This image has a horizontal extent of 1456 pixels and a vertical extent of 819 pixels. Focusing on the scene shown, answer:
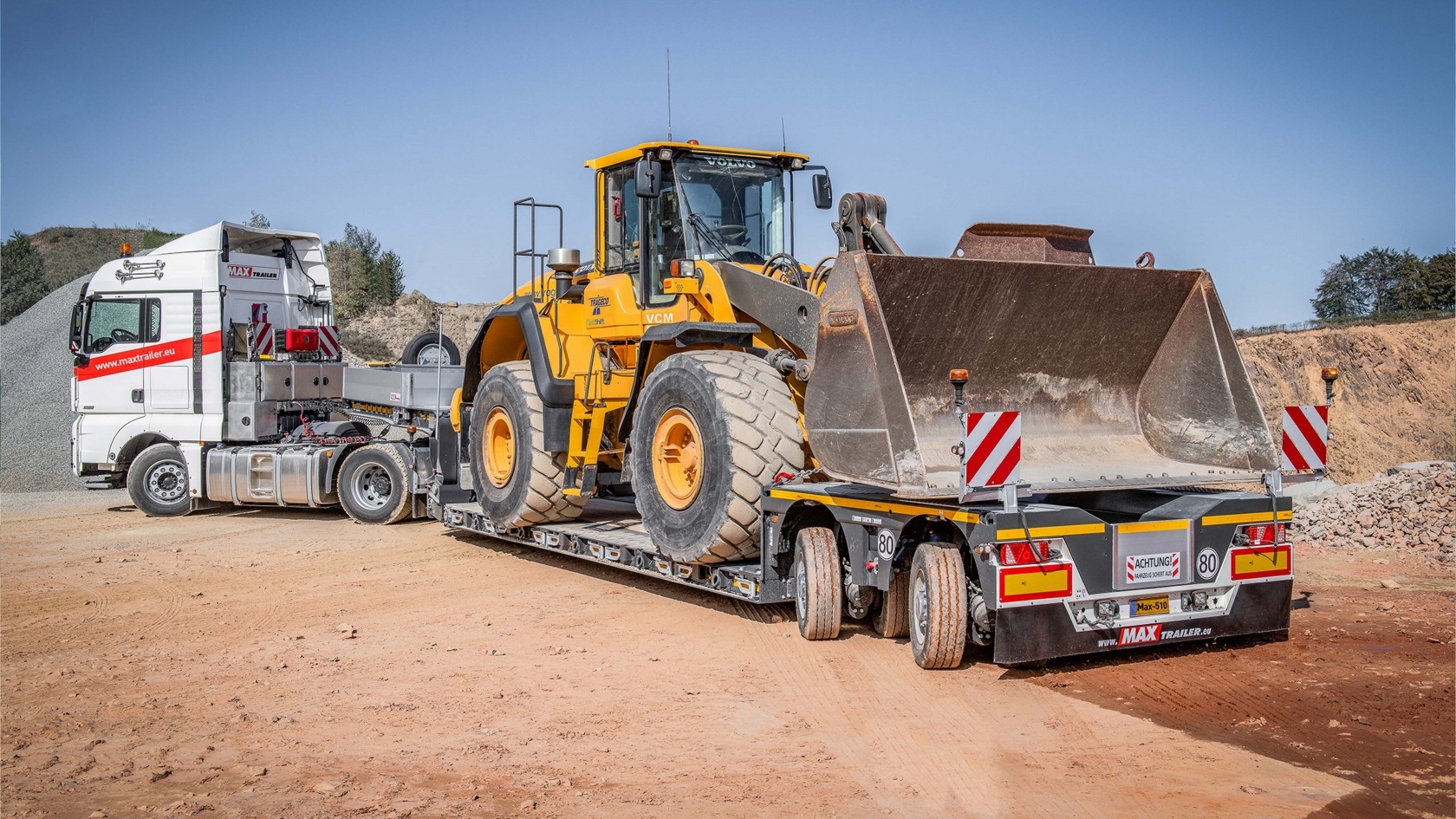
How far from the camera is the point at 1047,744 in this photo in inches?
222

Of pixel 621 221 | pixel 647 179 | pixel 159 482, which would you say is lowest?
pixel 159 482

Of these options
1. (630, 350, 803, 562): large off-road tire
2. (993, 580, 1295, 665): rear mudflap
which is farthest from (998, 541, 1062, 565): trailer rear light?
(630, 350, 803, 562): large off-road tire

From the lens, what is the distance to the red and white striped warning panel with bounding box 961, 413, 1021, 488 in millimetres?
6414

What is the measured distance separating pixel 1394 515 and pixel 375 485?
1140cm

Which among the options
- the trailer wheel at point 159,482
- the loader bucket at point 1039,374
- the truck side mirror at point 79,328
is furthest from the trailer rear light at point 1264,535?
the truck side mirror at point 79,328

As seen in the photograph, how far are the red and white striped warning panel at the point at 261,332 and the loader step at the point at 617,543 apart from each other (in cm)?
488

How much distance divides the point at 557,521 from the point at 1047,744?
6.39 meters

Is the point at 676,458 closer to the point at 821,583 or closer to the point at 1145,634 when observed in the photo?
the point at 821,583

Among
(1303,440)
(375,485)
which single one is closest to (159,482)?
(375,485)

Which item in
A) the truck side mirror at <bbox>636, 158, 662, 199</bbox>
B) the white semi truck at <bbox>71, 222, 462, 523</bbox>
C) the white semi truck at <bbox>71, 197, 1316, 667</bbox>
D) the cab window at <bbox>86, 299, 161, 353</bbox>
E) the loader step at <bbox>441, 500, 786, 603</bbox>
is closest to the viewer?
the white semi truck at <bbox>71, 197, 1316, 667</bbox>

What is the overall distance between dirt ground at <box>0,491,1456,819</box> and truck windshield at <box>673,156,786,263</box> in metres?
2.85

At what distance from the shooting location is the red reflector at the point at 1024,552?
21.2ft

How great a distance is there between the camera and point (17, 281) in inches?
1633

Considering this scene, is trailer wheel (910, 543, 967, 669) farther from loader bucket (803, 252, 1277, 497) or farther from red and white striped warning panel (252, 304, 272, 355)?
red and white striped warning panel (252, 304, 272, 355)
